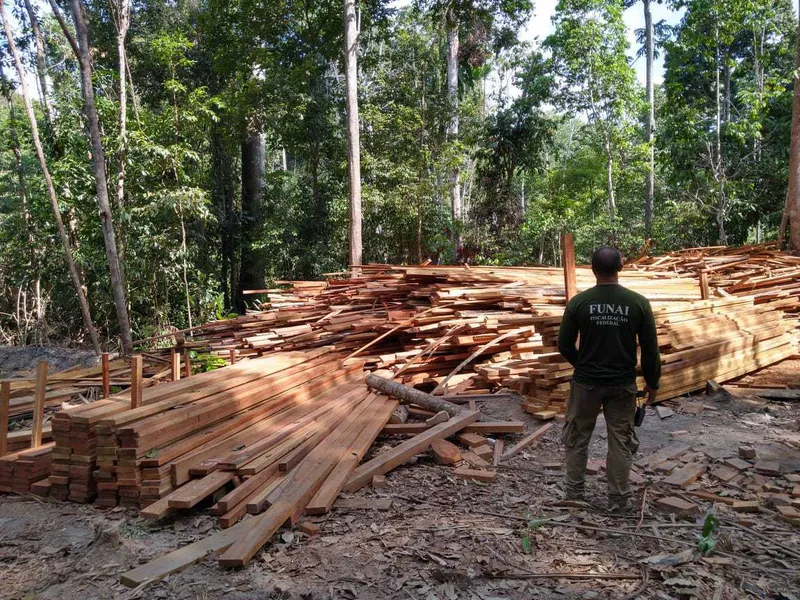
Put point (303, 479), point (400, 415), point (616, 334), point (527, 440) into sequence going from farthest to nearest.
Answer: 1. point (400, 415)
2. point (527, 440)
3. point (303, 479)
4. point (616, 334)

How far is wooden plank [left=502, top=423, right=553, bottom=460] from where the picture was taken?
509cm

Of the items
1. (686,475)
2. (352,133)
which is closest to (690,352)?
(686,475)

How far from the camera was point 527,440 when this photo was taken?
17.5ft

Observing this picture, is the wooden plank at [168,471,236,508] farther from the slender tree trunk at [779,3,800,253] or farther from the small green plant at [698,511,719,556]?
the slender tree trunk at [779,3,800,253]

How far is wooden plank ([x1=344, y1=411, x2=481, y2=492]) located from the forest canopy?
355 inches

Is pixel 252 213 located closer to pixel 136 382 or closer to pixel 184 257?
pixel 184 257

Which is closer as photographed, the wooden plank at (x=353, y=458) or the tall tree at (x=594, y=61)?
→ the wooden plank at (x=353, y=458)

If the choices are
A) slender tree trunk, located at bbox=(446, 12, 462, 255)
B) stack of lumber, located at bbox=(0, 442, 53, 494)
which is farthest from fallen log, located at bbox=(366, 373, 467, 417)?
slender tree trunk, located at bbox=(446, 12, 462, 255)

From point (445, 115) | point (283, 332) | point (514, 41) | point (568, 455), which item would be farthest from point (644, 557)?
point (514, 41)

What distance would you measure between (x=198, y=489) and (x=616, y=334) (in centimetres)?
308

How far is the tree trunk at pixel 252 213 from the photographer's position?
1636 cm

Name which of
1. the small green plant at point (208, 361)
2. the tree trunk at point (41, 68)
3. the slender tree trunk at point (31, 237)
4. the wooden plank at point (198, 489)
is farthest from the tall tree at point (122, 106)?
the wooden plank at point (198, 489)

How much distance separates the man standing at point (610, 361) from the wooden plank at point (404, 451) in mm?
1414

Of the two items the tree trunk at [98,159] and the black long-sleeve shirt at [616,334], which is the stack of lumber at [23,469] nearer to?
the black long-sleeve shirt at [616,334]
